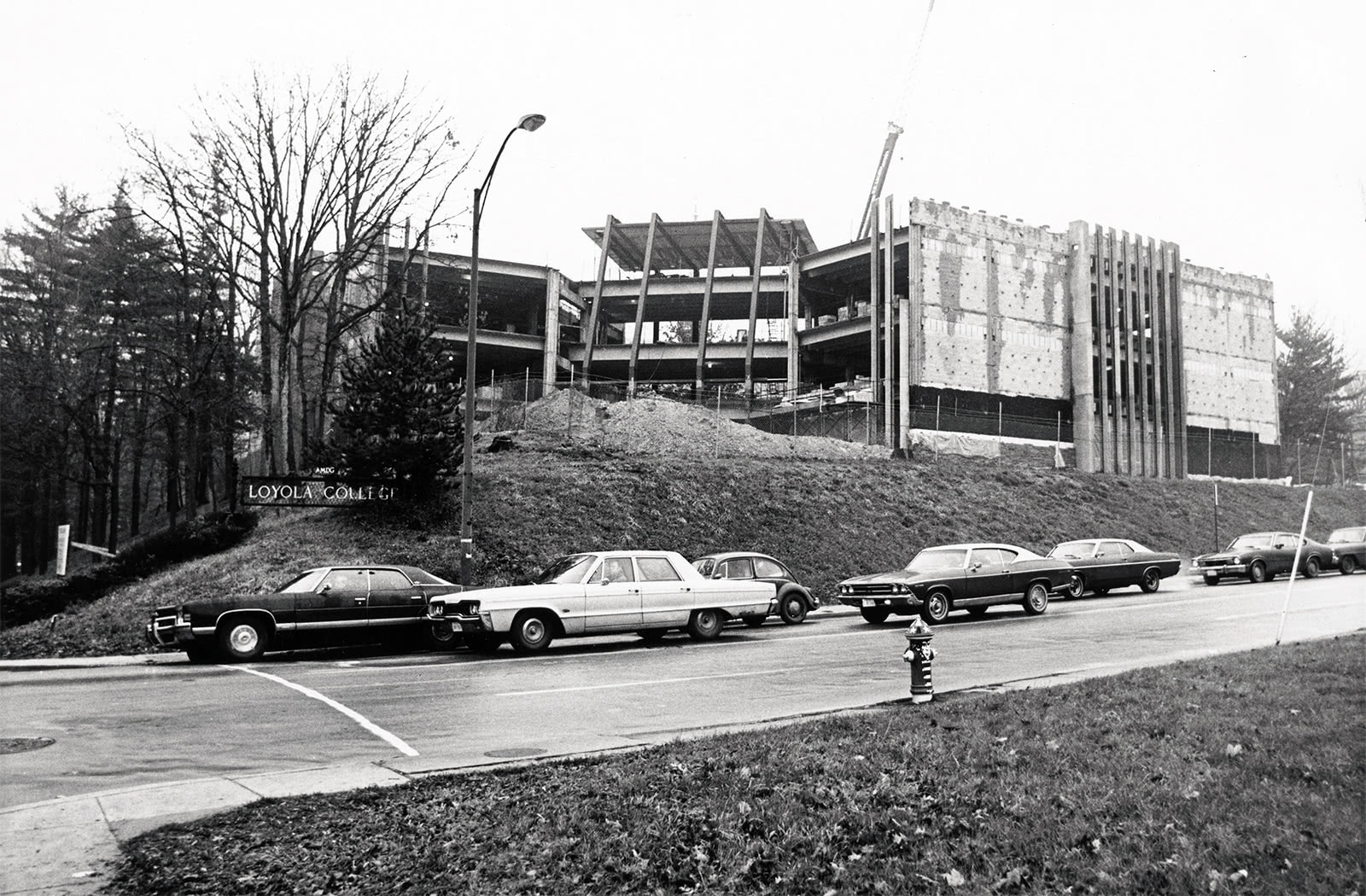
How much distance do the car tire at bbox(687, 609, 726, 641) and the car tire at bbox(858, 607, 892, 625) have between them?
2934 mm

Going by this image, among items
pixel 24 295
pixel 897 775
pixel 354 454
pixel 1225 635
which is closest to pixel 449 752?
pixel 897 775

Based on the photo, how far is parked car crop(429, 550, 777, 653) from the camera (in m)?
15.2

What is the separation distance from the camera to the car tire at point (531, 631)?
15242 mm

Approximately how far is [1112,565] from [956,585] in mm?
6925

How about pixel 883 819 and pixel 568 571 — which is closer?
pixel 883 819

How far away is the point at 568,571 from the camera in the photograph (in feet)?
53.0

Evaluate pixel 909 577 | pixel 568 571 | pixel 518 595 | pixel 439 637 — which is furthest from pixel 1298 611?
pixel 439 637

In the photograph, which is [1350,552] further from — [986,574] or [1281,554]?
A: [986,574]

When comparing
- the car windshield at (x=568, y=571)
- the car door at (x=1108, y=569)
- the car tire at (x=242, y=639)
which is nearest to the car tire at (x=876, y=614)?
the car windshield at (x=568, y=571)

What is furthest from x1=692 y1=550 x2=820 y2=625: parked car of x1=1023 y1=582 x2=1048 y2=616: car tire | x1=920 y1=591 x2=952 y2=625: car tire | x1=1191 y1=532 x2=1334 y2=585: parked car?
x1=1191 y1=532 x2=1334 y2=585: parked car

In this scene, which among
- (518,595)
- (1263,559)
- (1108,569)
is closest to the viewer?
(518,595)

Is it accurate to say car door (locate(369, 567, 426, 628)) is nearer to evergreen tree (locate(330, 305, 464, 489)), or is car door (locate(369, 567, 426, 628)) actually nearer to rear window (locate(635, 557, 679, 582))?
rear window (locate(635, 557, 679, 582))

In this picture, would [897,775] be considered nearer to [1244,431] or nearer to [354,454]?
[354,454]

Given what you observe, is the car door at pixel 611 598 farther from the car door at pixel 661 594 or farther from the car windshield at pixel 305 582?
the car windshield at pixel 305 582
